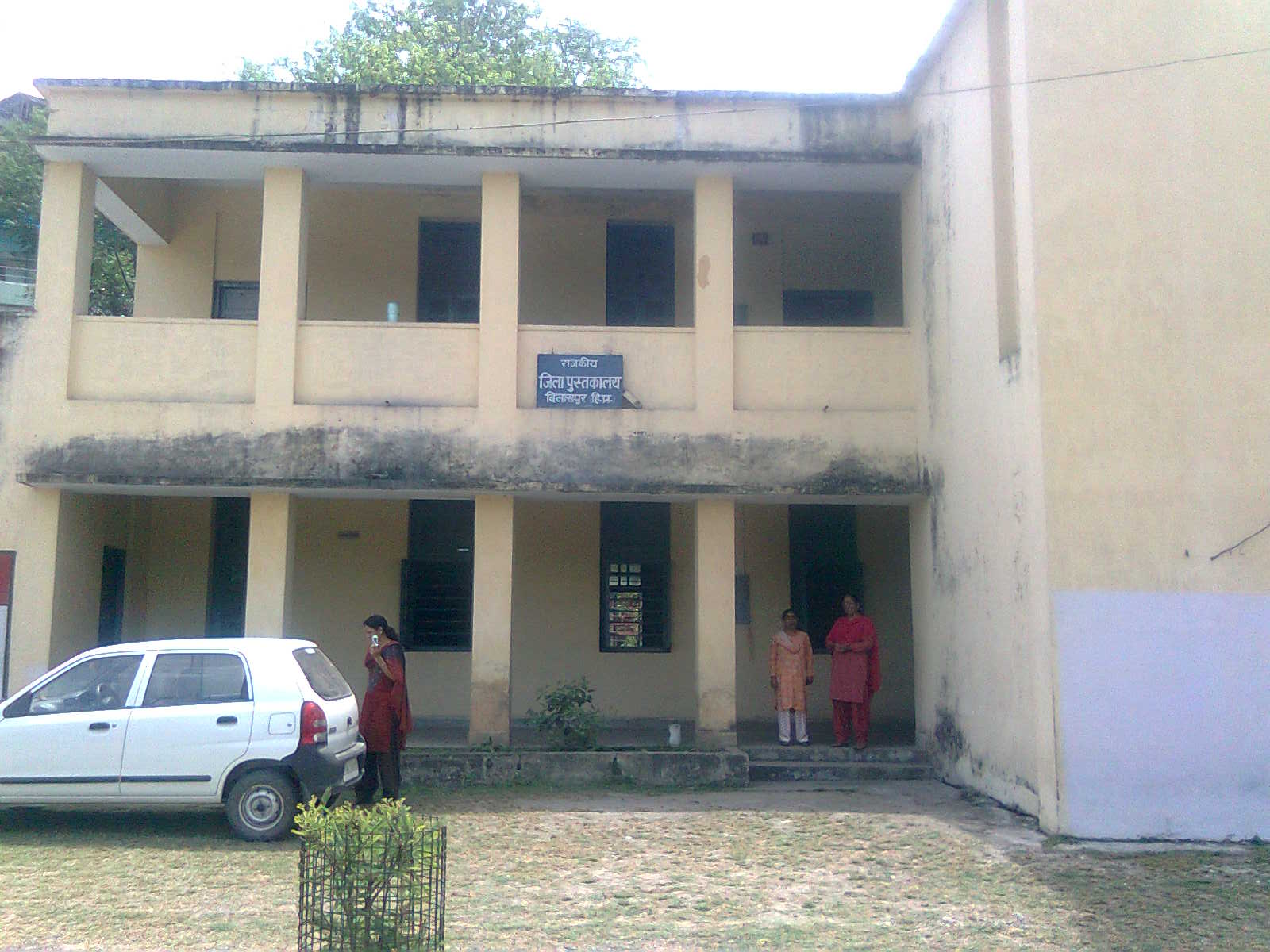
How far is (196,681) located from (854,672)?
667cm

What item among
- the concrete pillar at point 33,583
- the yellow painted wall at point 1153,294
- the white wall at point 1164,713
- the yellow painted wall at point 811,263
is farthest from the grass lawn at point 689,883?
the yellow painted wall at point 811,263

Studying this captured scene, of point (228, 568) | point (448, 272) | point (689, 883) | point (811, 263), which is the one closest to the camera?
point (689, 883)

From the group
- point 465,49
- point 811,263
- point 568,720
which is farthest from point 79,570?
point 465,49

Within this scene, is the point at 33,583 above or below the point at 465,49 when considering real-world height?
below

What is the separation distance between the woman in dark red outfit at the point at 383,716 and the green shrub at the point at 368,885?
189 inches

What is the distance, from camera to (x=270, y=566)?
12.3 m

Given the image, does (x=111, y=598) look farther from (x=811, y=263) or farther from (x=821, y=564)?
(x=811, y=263)


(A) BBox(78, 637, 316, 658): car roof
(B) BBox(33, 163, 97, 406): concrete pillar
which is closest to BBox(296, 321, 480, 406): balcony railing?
(B) BBox(33, 163, 97, 406): concrete pillar

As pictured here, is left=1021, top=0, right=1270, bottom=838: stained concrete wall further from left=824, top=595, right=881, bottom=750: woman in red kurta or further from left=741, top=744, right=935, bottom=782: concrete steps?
left=824, top=595, right=881, bottom=750: woman in red kurta

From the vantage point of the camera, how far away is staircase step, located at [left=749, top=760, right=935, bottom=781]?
39.1 ft

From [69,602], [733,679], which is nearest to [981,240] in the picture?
[733,679]

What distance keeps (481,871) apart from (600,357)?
604 centimetres

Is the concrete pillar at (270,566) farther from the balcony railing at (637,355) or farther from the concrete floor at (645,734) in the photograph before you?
the balcony railing at (637,355)

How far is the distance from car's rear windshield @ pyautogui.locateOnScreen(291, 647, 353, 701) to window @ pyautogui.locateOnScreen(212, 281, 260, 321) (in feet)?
22.9
